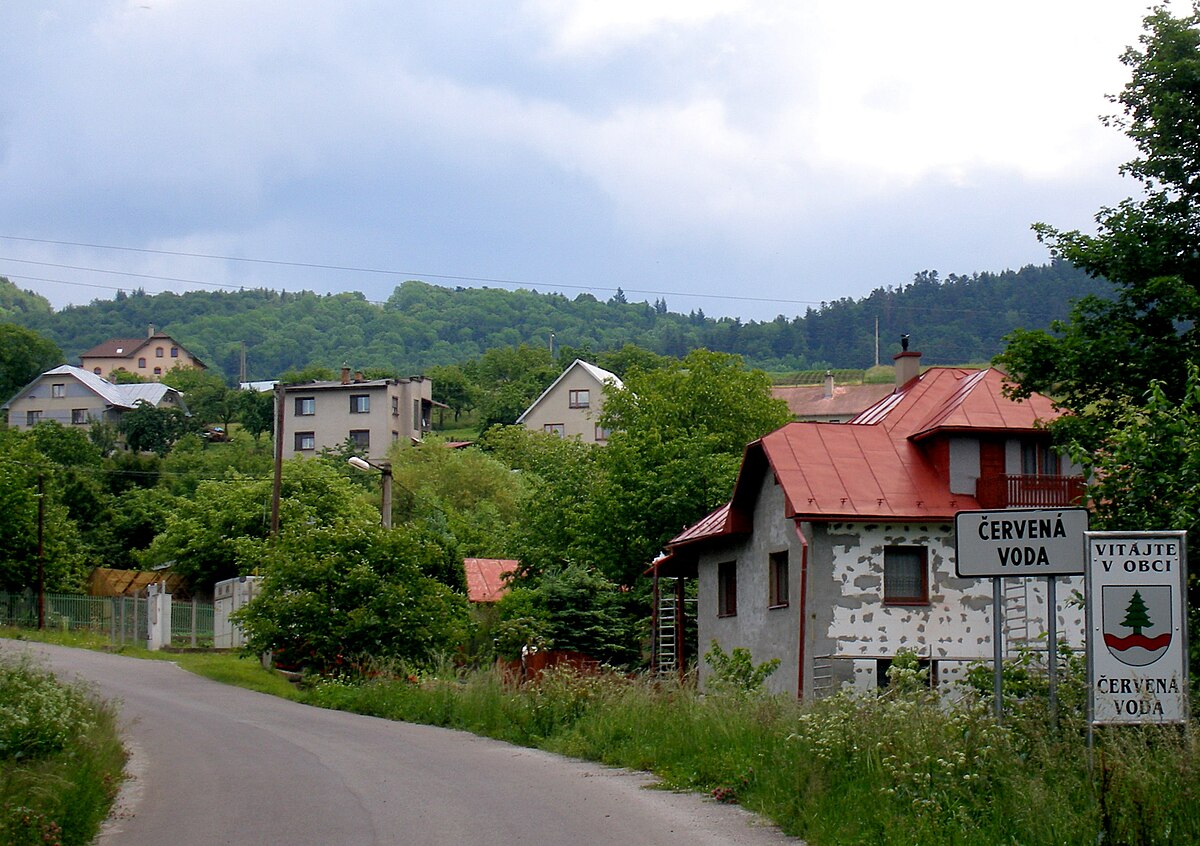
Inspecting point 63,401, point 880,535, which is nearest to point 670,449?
point 880,535

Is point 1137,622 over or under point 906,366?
under

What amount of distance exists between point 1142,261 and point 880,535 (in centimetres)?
771

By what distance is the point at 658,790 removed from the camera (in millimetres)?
13055

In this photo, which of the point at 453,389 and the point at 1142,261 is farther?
the point at 453,389

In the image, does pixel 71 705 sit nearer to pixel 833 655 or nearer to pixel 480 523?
pixel 833 655

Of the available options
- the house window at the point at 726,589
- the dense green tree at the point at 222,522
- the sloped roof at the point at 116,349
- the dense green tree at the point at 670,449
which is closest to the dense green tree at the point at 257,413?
the dense green tree at the point at 222,522

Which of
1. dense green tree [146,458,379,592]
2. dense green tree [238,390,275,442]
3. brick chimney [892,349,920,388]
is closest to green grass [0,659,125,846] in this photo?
brick chimney [892,349,920,388]

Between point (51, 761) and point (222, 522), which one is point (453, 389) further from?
point (51, 761)

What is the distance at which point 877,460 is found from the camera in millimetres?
28875

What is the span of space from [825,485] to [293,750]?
1304cm

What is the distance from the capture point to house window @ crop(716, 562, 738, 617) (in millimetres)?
31281

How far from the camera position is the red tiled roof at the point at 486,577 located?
5303cm

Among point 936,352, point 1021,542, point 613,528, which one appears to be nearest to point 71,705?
point 1021,542

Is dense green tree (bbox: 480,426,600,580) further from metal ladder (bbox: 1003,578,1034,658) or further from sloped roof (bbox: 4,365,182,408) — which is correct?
sloped roof (bbox: 4,365,182,408)
